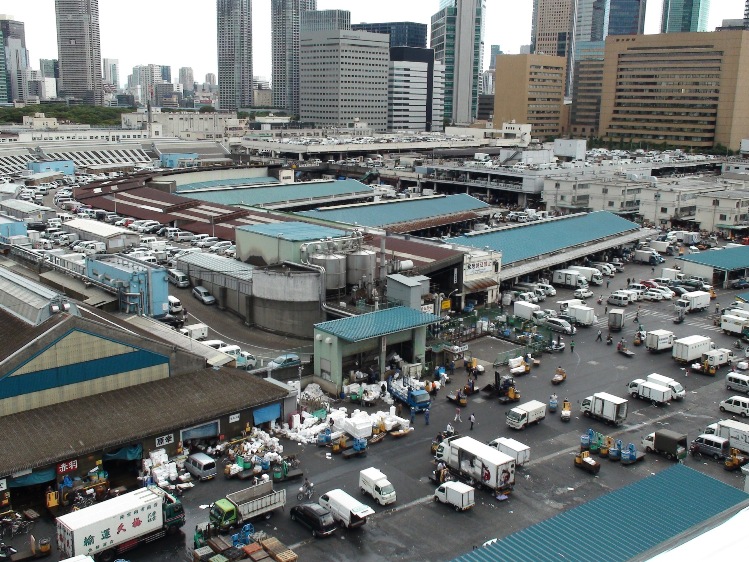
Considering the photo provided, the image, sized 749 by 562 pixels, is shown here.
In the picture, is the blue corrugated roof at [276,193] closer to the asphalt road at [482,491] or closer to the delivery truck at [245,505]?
the asphalt road at [482,491]

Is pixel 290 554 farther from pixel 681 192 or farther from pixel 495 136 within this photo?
pixel 495 136

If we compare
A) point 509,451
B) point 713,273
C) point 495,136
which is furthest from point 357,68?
point 509,451

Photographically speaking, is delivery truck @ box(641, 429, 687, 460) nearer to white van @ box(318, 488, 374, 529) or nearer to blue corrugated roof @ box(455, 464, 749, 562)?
blue corrugated roof @ box(455, 464, 749, 562)

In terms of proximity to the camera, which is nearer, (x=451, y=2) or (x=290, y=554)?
(x=290, y=554)

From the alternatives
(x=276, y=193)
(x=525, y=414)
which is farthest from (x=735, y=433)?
(x=276, y=193)

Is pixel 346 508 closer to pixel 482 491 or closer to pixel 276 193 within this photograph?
pixel 482 491

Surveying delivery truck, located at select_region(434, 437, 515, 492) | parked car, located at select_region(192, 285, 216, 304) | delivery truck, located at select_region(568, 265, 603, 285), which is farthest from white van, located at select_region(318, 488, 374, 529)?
delivery truck, located at select_region(568, 265, 603, 285)

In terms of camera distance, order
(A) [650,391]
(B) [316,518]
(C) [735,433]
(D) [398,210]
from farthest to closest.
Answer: (D) [398,210], (A) [650,391], (C) [735,433], (B) [316,518]
